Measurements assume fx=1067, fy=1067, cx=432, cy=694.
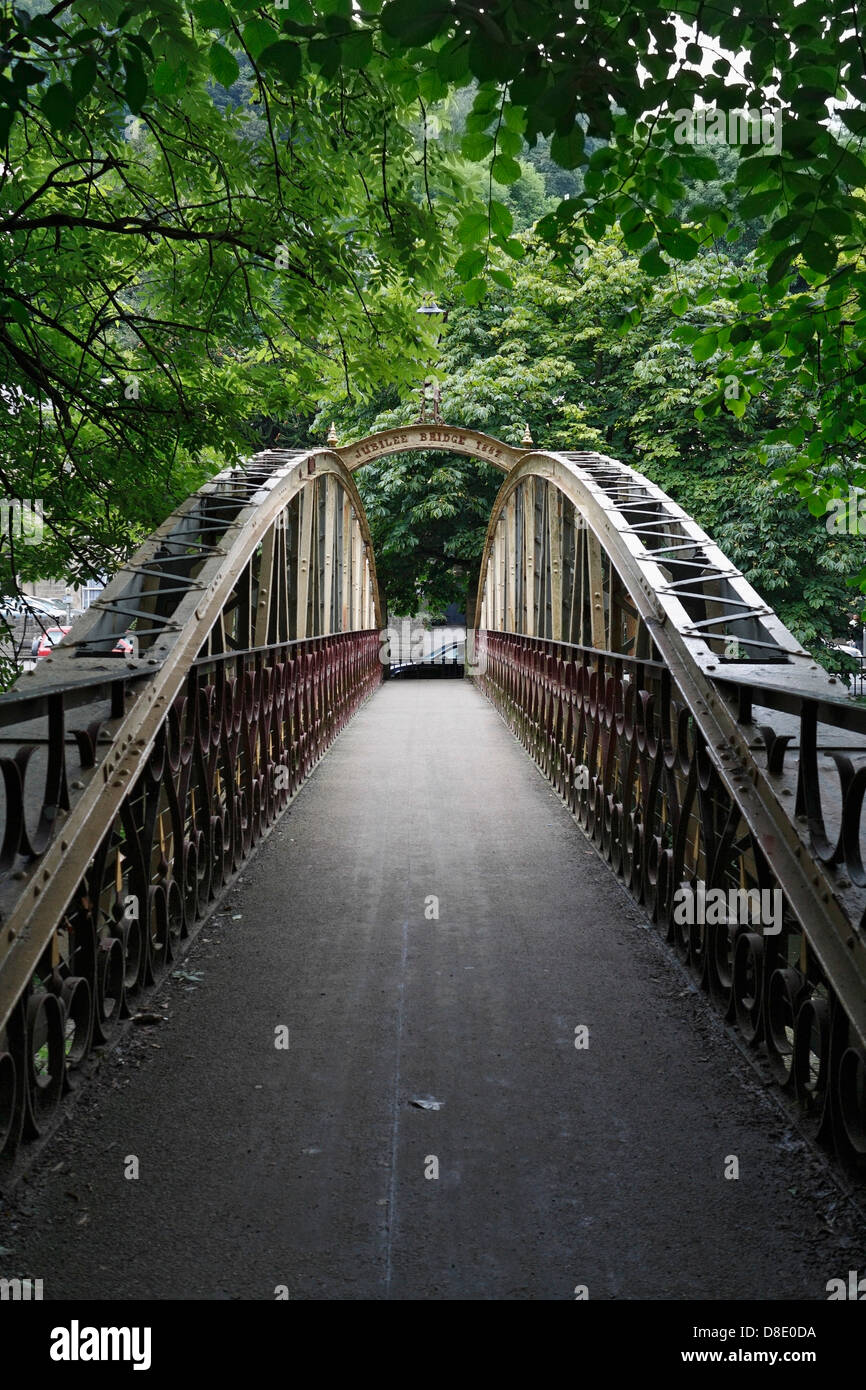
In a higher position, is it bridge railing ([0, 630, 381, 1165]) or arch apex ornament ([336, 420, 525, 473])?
arch apex ornament ([336, 420, 525, 473])

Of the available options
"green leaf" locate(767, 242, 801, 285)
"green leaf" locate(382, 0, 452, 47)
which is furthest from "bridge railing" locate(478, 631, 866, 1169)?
"green leaf" locate(382, 0, 452, 47)

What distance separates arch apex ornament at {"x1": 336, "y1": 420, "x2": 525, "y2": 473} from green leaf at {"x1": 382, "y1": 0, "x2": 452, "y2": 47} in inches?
689

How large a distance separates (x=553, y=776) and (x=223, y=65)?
6.96 meters

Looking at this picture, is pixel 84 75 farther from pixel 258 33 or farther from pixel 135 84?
pixel 258 33

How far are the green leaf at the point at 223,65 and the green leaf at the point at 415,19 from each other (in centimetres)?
134

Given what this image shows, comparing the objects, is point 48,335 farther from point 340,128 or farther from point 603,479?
point 603,479

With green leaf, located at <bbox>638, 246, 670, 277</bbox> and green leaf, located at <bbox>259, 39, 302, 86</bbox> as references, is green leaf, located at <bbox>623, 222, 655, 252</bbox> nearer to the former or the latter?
green leaf, located at <bbox>638, 246, 670, 277</bbox>

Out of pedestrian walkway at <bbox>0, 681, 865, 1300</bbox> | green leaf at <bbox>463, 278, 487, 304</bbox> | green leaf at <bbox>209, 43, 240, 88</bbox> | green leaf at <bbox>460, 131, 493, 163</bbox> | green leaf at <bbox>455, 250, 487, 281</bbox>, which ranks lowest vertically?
pedestrian walkway at <bbox>0, 681, 865, 1300</bbox>

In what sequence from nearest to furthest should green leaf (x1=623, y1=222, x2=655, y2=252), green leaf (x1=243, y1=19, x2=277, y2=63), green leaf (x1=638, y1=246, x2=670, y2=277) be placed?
green leaf (x1=243, y1=19, x2=277, y2=63) < green leaf (x1=638, y1=246, x2=670, y2=277) < green leaf (x1=623, y1=222, x2=655, y2=252)

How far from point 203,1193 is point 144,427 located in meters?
5.78

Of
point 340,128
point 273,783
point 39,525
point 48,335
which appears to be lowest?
point 273,783

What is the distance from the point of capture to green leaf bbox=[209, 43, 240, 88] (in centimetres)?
400
